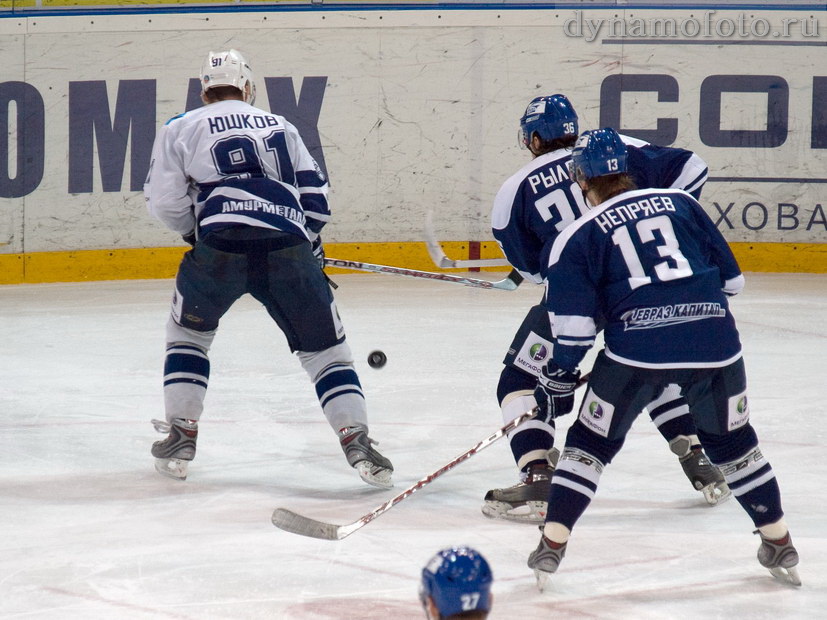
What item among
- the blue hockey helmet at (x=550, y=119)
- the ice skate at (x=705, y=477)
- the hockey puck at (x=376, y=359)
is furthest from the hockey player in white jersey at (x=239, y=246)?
the ice skate at (x=705, y=477)

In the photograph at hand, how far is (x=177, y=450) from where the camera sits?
132 inches

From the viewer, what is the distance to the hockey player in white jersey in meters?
3.26

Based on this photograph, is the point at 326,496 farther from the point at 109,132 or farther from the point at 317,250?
the point at 109,132

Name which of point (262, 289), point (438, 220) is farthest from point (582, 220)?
point (438, 220)

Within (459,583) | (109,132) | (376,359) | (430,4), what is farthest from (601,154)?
(109,132)

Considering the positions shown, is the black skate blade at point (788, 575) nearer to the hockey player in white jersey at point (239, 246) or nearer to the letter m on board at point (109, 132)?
the hockey player in white jersey at point (239, 246)

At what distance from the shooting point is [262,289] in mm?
3289

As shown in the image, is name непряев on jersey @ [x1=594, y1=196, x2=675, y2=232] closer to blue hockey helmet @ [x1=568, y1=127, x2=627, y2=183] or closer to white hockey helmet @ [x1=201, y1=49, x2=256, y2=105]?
blue hockey helmet @ [x1=568, y1=127, x2=627, y2=183]

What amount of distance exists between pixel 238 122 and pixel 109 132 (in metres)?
3.84

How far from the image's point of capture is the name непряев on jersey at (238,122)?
10.8 ft

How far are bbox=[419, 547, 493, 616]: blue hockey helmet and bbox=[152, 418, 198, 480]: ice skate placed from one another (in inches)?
90.4

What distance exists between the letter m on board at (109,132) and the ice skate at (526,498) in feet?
14.6

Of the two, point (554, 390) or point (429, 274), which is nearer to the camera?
point (554, 390)

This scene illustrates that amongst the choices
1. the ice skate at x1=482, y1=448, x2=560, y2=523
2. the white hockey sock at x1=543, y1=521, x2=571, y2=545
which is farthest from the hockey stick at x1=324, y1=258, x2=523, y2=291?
the white hockey sock at x1=543, y1=521, x2=571, y2=545
